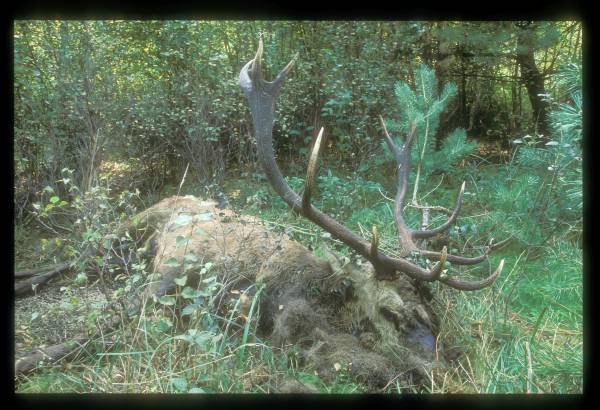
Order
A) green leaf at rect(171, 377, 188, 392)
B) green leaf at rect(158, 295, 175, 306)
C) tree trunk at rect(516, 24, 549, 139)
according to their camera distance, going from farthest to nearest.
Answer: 1. tree trunk at rect(516, 24, 549, 139)
2. green leaf at rect(158, 295, 175, 306)
3. green leaf at rect(171, 377, 188, 392)

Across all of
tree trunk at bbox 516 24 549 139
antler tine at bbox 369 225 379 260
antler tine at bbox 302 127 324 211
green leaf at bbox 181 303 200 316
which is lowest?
Answer: green leaf at bbox 181 303 200 316

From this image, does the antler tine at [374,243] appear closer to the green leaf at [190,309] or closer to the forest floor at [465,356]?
the forest floor at [465,356]

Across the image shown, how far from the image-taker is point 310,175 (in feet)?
5.67

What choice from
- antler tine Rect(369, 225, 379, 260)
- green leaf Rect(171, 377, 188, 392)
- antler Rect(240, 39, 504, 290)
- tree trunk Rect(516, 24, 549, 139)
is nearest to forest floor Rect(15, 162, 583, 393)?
green leaf Rect(171, 377, 188, 392)

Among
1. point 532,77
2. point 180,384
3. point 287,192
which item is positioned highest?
point 532,77

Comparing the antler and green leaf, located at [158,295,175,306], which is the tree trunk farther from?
green leaf, located at [158,295,175,306]

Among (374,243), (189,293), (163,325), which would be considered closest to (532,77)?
(374,243)

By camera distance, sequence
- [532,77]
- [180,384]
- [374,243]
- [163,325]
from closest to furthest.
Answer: [180,384] → [374,243] → [163,325] → [532,77]

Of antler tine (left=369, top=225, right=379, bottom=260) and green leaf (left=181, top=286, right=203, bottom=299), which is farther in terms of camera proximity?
green leaf (left=181, top=286, right=203, bottom=299)

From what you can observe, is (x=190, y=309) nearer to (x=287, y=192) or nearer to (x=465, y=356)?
(x=287, y=192)

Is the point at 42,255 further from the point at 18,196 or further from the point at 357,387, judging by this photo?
the point at 357,387

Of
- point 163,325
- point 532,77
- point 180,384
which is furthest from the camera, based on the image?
point 532,77

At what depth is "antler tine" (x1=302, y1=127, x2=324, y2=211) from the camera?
5.51 feet

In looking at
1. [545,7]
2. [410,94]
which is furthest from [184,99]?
[545,7]
